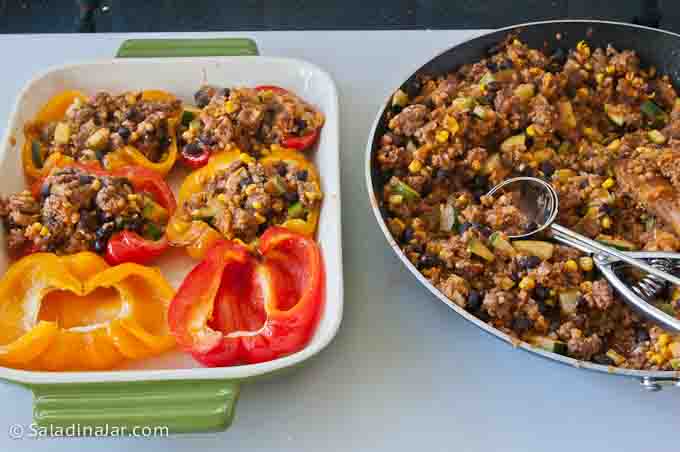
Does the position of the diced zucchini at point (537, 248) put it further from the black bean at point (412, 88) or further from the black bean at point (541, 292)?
the black bean at point (412, 88)

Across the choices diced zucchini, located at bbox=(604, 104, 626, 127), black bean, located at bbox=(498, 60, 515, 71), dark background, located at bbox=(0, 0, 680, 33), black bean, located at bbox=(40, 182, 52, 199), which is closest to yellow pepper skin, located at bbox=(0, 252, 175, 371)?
black bean, located at bbox=(40, 182, 52, 199)

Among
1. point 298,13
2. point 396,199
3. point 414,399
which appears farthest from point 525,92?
point 298,13

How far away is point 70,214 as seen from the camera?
1475 millimetres

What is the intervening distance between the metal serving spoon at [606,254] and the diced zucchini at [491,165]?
4cm

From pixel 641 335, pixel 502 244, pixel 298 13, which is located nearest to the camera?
pixel 641 335

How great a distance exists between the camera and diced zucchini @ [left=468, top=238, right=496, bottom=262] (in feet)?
4.63

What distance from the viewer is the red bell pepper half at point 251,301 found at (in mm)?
1333

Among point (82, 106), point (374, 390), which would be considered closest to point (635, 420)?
point (374, 390)

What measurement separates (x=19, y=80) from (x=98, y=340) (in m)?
0.98

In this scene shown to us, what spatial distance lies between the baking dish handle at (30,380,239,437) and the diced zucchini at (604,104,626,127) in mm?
1069

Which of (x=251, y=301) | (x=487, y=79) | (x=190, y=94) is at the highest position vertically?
(x=487, y=79)

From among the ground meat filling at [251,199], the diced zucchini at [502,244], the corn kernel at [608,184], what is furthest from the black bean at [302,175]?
the corn kernel at [608,184]

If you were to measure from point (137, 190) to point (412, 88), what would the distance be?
2.20 ft

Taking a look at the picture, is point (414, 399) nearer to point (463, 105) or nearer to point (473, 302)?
point (473, 302)
